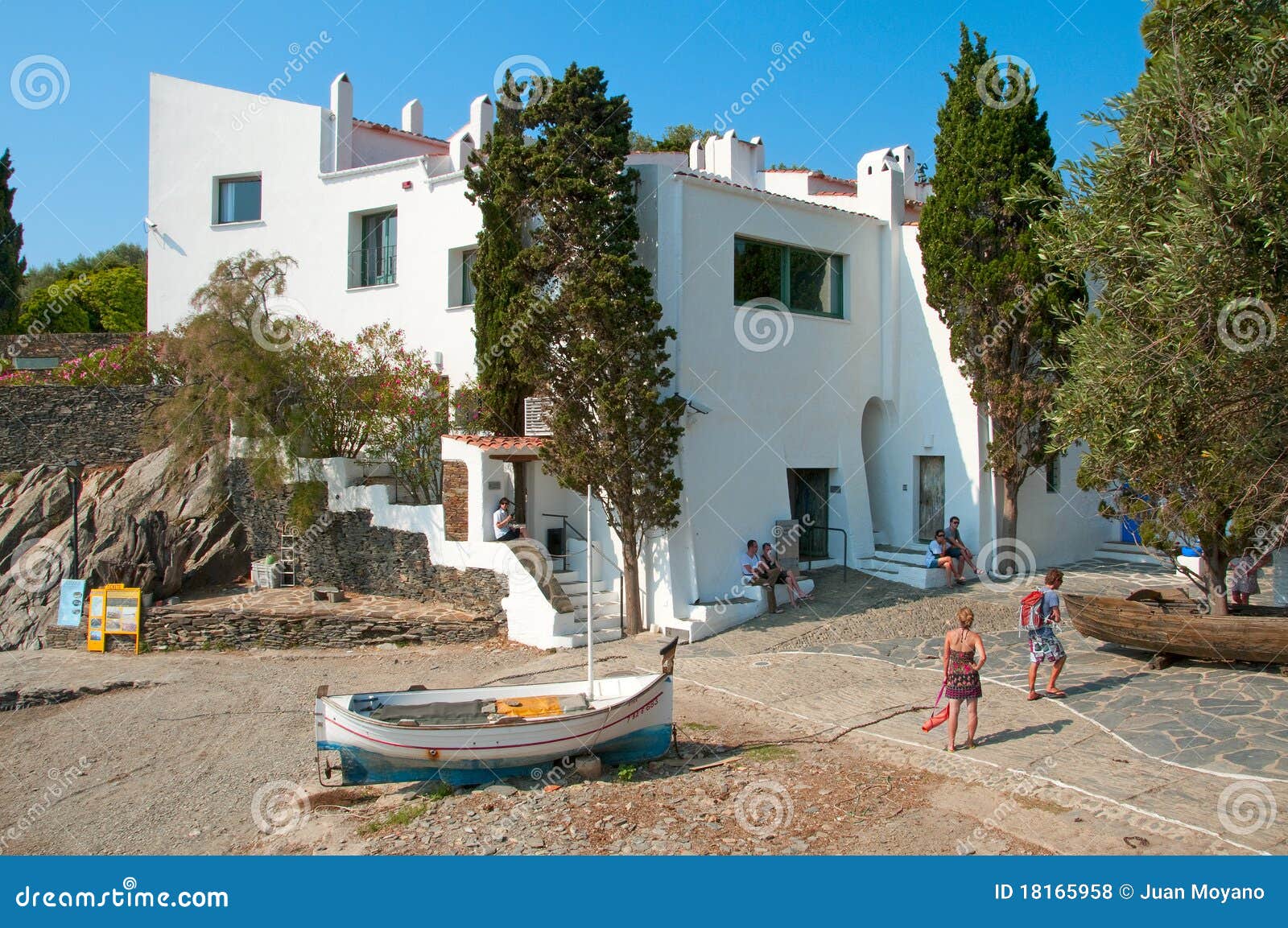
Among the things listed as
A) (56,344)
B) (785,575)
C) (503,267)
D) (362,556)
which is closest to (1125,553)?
(785,575)

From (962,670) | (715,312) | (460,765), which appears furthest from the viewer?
(715,312)

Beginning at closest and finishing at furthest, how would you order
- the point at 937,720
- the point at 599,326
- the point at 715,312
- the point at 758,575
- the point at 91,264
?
the point at 937,720
the point at 599,326
the point at 758,575
the point at 715,312
the point at 91,264

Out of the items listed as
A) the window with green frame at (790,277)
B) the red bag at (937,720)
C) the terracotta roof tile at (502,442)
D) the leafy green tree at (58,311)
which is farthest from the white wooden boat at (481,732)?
the leafy green tree at (58,311)

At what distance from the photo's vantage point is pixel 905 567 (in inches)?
700

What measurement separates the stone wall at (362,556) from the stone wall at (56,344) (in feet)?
37.0

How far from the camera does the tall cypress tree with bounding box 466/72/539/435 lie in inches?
619

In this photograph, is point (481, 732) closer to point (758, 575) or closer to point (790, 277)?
point (758, 575)

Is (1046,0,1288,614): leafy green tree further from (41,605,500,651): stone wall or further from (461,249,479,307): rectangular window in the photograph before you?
(461,249,479,307): rectangular window

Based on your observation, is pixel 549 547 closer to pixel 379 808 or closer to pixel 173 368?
pixel 379 808

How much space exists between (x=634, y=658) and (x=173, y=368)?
15.8 metres

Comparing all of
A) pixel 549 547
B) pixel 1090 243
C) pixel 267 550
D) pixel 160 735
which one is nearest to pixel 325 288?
pixel 267 550

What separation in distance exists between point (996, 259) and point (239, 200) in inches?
752

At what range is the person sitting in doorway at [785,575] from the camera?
648 inches

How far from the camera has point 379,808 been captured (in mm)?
9555
